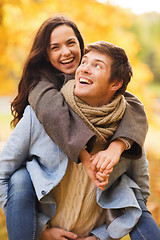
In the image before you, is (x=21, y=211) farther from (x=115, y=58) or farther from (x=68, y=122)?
(x=115, y=58)

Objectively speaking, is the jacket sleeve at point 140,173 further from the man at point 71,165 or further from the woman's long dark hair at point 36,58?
the woman's long dark hair at point 36,58

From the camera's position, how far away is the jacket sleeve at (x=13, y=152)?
1.50 m

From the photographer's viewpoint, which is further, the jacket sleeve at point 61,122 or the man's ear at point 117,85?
the man's ear at point 117,85

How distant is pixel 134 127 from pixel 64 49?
0.55 meters

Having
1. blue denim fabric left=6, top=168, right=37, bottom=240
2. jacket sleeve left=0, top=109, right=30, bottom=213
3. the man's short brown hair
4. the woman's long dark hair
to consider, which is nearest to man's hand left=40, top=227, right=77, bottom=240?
blue denim fabric left=6, top=168, right=37, bottom=240

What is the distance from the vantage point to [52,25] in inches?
64.2

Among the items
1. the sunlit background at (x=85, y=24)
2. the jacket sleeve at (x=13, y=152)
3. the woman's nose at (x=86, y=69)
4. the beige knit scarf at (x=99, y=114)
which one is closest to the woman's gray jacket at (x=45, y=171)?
the jacket sleeve at (x=13, y=152)

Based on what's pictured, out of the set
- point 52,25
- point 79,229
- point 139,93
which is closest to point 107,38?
point 139,93

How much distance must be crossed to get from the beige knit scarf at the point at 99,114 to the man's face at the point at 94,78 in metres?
0.04

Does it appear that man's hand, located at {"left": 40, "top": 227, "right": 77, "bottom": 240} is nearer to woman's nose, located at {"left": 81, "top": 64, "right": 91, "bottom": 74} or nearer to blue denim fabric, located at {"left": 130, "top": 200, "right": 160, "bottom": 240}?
blue denim fabric, located at {"left": 130, "top": 200, "right": 160, "bottom": 240}

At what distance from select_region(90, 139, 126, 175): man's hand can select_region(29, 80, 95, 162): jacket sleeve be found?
0.28 ft

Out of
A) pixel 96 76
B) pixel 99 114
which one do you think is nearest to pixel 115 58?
pixel 96 76

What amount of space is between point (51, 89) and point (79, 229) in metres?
0.73

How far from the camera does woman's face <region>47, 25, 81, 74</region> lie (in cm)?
163
